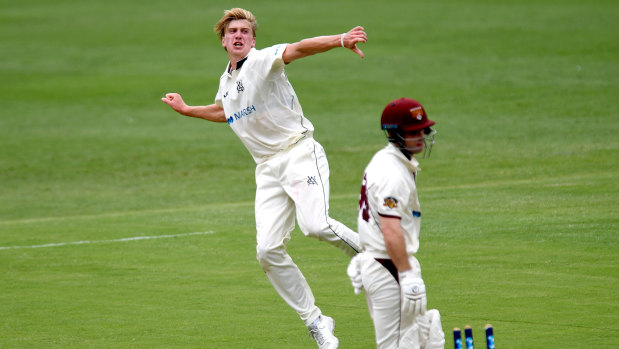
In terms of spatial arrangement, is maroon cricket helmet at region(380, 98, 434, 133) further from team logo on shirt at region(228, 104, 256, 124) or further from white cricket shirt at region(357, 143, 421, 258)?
team logo on shirt at region(228, 104, 256, 124)

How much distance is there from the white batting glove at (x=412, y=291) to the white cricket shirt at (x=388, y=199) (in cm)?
24

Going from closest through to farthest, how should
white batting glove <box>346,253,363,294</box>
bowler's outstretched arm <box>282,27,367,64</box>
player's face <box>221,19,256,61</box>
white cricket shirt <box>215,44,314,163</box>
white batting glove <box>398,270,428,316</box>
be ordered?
white batting glove <box>398,270,428,316</box>
white batting glove <box>346,253,363,294</box>
bowler's outstretched arm <box>282,27,367,64</box>
white cricket shirt <box>215,44,314,163</box>
player's face <box>221,19,256,61</box>

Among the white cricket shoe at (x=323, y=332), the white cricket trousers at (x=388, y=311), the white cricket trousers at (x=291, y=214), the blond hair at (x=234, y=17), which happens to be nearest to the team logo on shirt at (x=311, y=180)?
the white cricket trousers at (x=291, y=214)

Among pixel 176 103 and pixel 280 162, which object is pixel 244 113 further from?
pixel 176 103

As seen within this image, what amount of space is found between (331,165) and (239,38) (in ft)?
38.7

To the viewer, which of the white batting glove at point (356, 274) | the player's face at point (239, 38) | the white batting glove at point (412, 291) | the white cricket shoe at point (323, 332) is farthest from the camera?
the player's face at point (239, 38)

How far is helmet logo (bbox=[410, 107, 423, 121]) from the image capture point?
645cm

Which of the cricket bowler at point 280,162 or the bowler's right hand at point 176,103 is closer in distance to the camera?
the cricket bowler at point 280,162

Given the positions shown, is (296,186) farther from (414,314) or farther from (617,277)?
(617,277)

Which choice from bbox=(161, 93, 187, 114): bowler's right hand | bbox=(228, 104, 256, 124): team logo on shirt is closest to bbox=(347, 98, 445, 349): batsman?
bbox=(228, 104, 256, 124): team logo on shirt

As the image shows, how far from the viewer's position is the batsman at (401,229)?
6.36m

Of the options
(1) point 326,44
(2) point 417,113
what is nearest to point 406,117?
(2) point 417,113

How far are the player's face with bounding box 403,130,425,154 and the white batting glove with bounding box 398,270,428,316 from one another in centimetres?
82

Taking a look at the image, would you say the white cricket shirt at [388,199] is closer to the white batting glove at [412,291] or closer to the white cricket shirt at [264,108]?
the white batting glove at [412,291]
